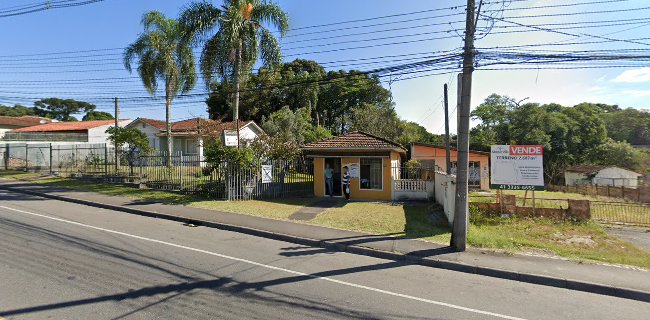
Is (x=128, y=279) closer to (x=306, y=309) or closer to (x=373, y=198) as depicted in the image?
(x=306, y=309)

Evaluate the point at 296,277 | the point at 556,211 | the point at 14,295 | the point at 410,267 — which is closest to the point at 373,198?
the point at 556,211

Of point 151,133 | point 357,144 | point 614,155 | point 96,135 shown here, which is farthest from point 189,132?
point 614,155

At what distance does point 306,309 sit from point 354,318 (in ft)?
2.15

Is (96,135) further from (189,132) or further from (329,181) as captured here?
(329,181)

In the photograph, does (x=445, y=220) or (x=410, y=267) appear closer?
(x=410, y=267)

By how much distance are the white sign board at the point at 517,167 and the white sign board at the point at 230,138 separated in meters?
10.4

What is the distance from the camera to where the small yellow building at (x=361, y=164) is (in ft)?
56.5

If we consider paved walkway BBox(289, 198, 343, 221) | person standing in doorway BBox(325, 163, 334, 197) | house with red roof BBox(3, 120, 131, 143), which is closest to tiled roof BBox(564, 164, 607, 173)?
person standing in doorway BBox(325, 163, 334, 197)

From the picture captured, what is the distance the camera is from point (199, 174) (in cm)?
1705

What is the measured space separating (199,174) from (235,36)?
21.3 ft

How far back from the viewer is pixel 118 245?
24.6 ft

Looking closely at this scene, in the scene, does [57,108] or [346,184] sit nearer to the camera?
[346,184]

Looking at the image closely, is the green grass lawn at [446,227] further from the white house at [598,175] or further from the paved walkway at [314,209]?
the white house at [598,175]

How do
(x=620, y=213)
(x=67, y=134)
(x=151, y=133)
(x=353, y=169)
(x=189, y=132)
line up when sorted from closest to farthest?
(x=620, y=213), (x=353, y=169), (x=189, y=132), (x=151, y=133), (x=67, y=134)
